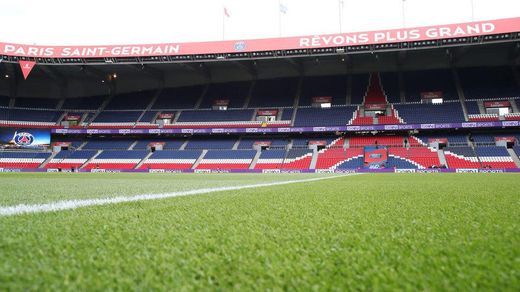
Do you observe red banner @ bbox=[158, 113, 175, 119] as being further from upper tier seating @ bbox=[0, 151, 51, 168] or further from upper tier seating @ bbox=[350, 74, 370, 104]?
upper tier seating @ bbox=[350, 74, 370, 104]

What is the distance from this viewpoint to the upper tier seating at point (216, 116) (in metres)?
28.0

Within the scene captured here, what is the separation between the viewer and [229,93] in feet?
101

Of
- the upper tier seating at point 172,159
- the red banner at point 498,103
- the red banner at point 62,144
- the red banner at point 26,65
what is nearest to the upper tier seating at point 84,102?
the red banner at point 62,144

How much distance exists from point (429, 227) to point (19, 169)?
29.6m

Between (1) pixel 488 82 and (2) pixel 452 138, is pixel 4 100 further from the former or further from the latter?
(1) pixel 488 82

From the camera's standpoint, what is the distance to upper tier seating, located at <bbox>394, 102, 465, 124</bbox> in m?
23.6

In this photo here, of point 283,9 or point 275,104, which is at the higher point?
point 283,9

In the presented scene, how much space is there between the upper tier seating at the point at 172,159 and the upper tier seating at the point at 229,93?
5500 millimetres

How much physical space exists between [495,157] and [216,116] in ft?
65.5

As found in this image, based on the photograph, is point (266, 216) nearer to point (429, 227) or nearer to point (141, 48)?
point (429, 227)

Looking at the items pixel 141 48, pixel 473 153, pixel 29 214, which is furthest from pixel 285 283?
pixel 141 48

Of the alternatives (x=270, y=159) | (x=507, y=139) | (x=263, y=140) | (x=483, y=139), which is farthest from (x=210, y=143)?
(x=507, y=139)

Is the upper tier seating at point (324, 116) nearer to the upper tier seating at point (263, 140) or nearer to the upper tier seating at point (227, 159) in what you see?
the upper tier seating at point (263, 140)

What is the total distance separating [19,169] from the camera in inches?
972
